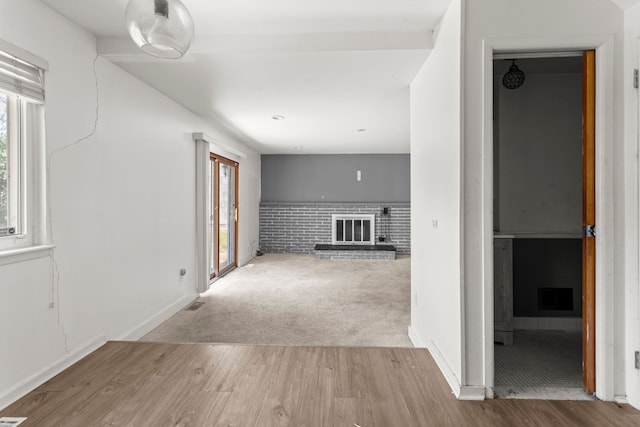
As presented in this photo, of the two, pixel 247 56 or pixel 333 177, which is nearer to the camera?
pixel 247 56

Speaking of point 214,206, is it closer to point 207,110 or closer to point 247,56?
point 207,110

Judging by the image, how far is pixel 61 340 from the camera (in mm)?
2203

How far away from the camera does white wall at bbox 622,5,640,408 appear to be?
181 centimetres

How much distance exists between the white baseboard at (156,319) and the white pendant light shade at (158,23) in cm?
243

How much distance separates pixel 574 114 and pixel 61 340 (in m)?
4.04

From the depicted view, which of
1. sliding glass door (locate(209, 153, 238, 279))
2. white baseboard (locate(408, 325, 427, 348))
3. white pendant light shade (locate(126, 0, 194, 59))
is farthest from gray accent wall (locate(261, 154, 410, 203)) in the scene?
white pendant light shade (locate(126, 0, 194, 59))

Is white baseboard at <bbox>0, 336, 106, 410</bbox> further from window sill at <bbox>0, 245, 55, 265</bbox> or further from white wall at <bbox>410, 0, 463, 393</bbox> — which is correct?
white wall at <bbox>410, 0, 463, 393</bbox>

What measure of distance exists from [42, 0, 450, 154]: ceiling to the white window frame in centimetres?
62

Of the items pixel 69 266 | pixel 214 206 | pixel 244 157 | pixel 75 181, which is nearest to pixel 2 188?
pixel 75 181

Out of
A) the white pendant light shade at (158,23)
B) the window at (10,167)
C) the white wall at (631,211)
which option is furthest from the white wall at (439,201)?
the window at (10,167)

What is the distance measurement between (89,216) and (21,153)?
23.8 inches

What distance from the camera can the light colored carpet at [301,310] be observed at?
10.2 ft

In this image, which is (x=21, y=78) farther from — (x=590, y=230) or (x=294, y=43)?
(x=590, y=230)

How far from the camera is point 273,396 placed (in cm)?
191
